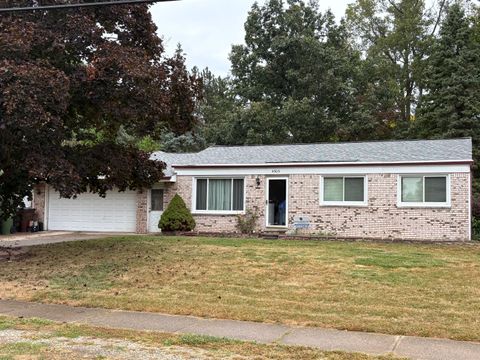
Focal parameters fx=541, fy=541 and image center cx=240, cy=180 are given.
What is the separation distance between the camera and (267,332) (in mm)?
7465

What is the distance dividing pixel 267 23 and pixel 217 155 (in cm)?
1945

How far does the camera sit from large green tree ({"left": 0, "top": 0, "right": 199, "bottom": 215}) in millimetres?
11508

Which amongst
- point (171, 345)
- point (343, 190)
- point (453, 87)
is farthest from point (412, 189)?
point (171, 345)

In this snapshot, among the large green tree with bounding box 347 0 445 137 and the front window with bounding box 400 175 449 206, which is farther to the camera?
the large green tree with bounding box 347 0 445 137

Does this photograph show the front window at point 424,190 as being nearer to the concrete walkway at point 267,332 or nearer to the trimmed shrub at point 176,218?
the trimmed shrub at point 176,218

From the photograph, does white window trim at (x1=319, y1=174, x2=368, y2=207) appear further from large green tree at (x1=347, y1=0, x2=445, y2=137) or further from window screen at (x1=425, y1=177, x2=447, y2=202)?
large green tree at (x1=347, y1=0, x2=445, y2=137)

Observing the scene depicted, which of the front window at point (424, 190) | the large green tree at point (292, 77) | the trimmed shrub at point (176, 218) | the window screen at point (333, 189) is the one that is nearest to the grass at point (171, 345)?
the trimmed shrub at point (176, 218)

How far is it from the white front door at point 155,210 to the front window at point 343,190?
297 inches

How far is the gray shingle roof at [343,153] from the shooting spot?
20469mm

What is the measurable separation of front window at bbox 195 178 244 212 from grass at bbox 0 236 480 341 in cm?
669

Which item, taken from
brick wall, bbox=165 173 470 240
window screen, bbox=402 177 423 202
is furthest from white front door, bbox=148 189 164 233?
window screen, bbox=402 177 423 202

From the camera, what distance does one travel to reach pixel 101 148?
14898mm

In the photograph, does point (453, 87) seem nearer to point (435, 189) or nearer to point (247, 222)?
point (435, 189)

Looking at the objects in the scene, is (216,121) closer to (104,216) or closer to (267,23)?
(267,23)
